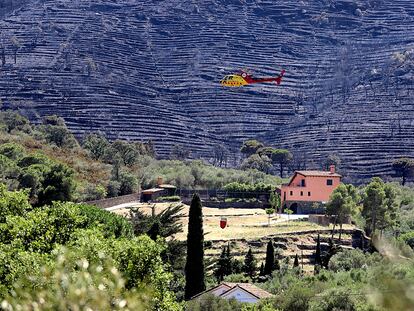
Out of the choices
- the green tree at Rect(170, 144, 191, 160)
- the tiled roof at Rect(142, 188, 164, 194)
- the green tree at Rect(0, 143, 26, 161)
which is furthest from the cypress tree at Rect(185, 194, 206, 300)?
the green tree at Rect(170, 144, 191, 160)

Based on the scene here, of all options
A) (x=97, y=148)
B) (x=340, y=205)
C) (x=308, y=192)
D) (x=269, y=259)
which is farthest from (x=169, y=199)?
(x=269, y=259)

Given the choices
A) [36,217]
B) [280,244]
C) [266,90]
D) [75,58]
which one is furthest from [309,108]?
[36,217]

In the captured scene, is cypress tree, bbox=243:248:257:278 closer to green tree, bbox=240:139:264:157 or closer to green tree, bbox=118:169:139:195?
green tree, bbox=118:169:139:195

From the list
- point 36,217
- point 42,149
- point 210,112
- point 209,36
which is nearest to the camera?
point 36,217

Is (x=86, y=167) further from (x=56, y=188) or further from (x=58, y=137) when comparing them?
(x=56, y=188)

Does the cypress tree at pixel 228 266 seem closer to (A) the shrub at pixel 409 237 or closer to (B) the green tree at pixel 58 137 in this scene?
(A) the shrub at pixel 409 237

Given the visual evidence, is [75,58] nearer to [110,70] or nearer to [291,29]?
[110,70]
